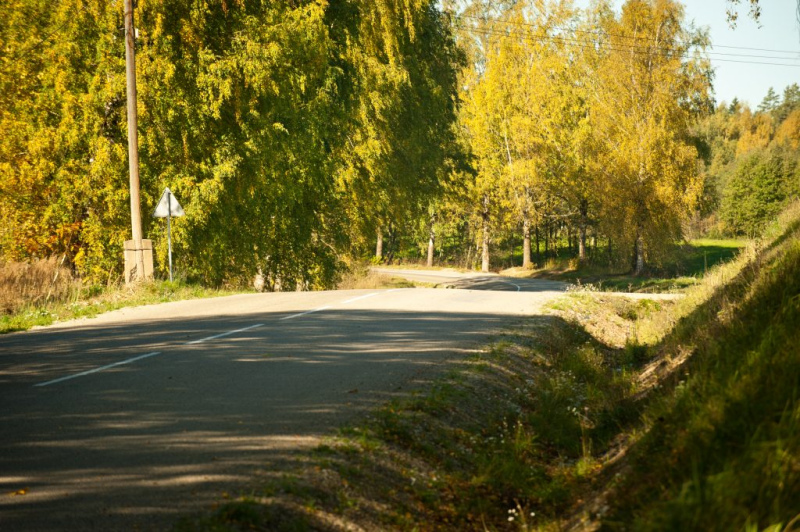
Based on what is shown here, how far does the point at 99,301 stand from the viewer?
62.3 feet

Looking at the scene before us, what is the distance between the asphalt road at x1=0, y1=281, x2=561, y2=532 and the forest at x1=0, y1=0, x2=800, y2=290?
10.2m

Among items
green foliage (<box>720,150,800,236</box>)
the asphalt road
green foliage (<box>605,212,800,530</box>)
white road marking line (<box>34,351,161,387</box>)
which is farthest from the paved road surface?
green foliage (<box>720,150,800,236</box>)

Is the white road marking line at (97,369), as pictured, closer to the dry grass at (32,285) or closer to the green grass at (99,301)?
the green grass at (99,301)

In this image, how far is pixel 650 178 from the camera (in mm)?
37750

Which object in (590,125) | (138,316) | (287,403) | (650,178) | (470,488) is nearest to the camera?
(470,488)

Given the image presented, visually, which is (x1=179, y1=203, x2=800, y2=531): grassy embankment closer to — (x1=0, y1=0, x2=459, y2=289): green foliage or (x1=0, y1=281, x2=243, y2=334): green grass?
(x1=0, y1=281, x2=243, y2=334): green grass

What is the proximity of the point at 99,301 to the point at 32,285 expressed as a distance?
5.30ft

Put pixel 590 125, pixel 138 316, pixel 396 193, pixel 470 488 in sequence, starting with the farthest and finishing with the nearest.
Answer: pixel 590 125
pixel 396 193
pixel 138 316
pixel 470 488

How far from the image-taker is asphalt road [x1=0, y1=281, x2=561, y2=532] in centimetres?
480

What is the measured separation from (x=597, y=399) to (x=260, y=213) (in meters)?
16.9

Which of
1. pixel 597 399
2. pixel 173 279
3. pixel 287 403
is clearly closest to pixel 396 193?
pixel 173 279

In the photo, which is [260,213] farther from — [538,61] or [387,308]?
[538,61]

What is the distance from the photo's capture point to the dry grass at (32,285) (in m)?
17.5

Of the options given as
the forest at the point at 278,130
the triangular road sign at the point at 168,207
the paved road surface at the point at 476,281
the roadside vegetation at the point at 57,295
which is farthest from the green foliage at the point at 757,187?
the roadside vegetation at the point at 57,295
